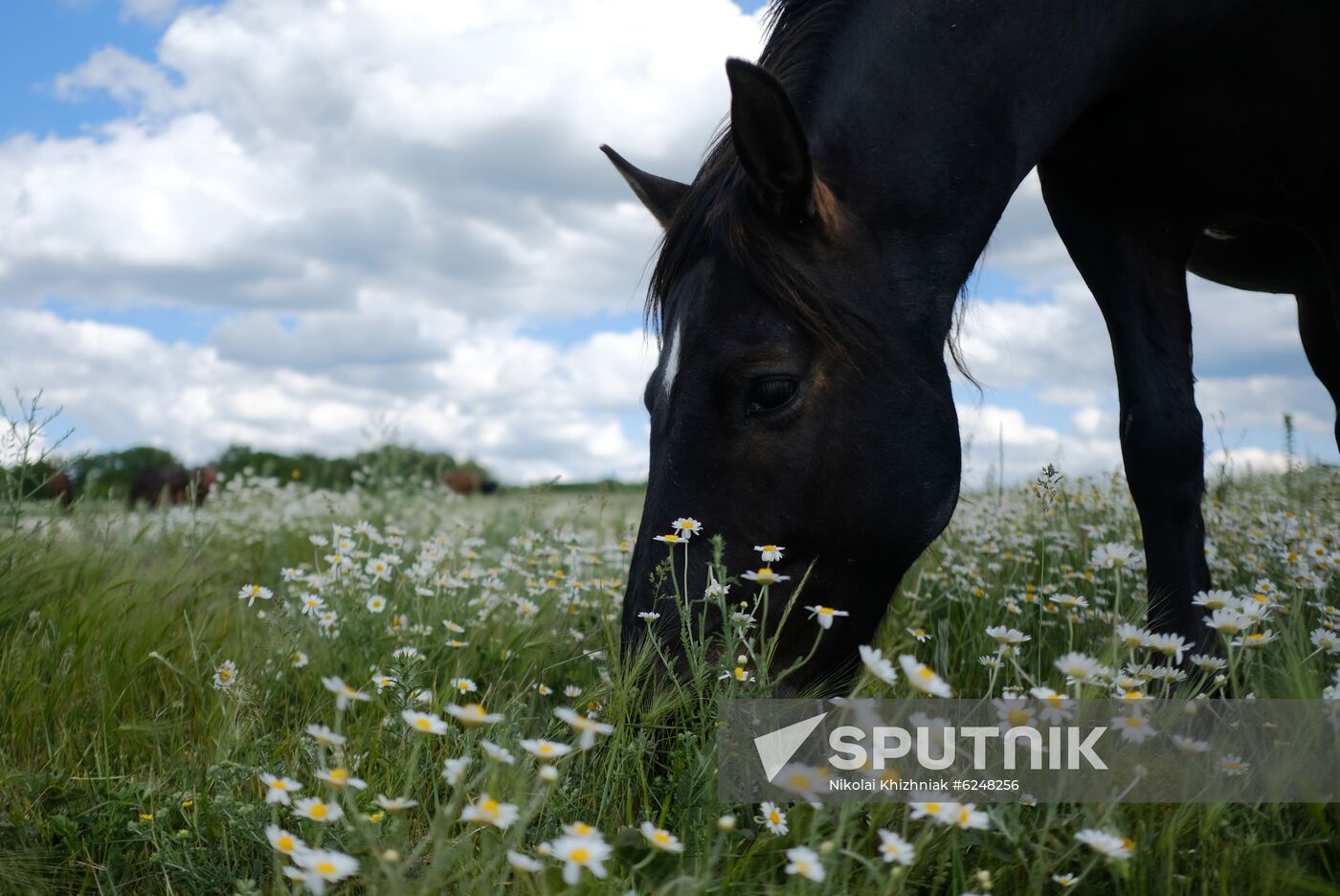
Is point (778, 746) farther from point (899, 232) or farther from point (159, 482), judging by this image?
point (159, 482)

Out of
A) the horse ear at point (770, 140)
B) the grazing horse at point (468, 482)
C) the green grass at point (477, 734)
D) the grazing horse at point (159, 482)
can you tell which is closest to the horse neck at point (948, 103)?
the horse ear at point (770, 140)

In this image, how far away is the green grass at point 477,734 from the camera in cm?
181

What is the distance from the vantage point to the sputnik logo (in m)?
2.07

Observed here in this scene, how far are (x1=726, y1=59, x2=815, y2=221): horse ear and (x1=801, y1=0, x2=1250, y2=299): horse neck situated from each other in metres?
0.24

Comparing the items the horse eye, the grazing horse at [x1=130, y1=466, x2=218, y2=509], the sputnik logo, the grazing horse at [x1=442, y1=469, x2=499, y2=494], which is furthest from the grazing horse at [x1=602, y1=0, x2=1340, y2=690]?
the grazing horse at [x1=442, y1=469, x2=499, y2=494]

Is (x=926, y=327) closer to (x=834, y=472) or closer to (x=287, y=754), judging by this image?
(x=834, y=472)

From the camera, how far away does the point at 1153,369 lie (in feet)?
12.4

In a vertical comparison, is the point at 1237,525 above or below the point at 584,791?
above

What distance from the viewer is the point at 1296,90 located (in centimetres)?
337

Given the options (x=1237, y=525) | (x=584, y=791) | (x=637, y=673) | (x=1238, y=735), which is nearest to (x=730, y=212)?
(x=637, y=673)

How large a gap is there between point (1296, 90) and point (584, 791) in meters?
3.30

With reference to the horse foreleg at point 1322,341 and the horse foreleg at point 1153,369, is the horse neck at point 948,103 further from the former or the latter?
the horse foreleg at point 1322,341

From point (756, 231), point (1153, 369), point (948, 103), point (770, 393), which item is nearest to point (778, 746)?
point (770, 393)

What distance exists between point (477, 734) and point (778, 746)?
33.8 inches
